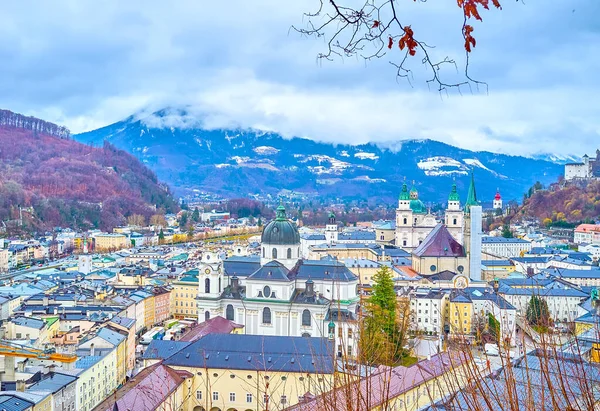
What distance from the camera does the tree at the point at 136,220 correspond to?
217 ft

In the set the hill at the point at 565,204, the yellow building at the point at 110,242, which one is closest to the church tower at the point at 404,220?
the hill at the point at 565,204

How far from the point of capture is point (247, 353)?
598 inches

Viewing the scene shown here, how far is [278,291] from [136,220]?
49.0 metres

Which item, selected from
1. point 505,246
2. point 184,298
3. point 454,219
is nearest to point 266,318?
point 184,298

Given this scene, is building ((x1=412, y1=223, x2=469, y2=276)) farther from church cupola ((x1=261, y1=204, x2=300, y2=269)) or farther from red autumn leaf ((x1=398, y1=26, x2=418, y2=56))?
red autumn leaf ((x1=398, y1=26, x2=418, y2=56))

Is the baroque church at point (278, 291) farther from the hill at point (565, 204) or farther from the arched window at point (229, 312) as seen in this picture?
the hill at point (565, 204)

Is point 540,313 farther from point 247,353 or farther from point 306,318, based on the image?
point 306,318

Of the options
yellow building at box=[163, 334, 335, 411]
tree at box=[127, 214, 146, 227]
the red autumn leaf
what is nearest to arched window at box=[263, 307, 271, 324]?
Result: yellow building at box=[163, 334, 335, 411]

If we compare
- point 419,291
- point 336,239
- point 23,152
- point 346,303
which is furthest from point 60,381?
point 23,152

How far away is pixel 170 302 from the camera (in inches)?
1096

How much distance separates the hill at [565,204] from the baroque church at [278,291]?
3716cm

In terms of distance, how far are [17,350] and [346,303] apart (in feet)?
31.9

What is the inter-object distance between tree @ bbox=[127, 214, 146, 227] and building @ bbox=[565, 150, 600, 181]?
4310 centimetres

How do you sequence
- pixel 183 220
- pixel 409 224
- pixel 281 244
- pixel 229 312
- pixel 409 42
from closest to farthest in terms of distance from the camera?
pixel 409 42 → pixel 229 312 → pixel 281 244 → pixel 409 224 → pixel 183 220
